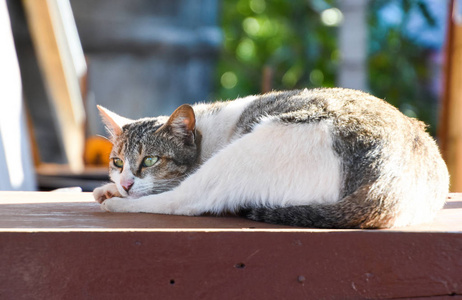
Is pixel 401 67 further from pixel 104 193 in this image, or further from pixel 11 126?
pixel 104 193

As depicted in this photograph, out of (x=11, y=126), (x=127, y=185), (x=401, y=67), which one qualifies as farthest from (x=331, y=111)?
(x=401, y=67)

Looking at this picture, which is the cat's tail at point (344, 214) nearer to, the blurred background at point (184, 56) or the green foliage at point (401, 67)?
the blurred background at point (184, 56)

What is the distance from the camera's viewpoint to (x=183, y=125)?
2.57 m

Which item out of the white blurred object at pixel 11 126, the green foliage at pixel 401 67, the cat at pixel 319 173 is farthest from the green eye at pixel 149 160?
the green foliage at pixel 401 67

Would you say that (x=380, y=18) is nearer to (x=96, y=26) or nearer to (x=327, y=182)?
Result: (x=96, y=26)

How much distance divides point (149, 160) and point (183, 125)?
23 centimetres

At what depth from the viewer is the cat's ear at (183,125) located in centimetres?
253

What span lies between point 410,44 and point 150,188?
29.7 feet

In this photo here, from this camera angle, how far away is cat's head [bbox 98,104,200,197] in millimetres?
2492

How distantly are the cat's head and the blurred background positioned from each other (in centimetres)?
160
